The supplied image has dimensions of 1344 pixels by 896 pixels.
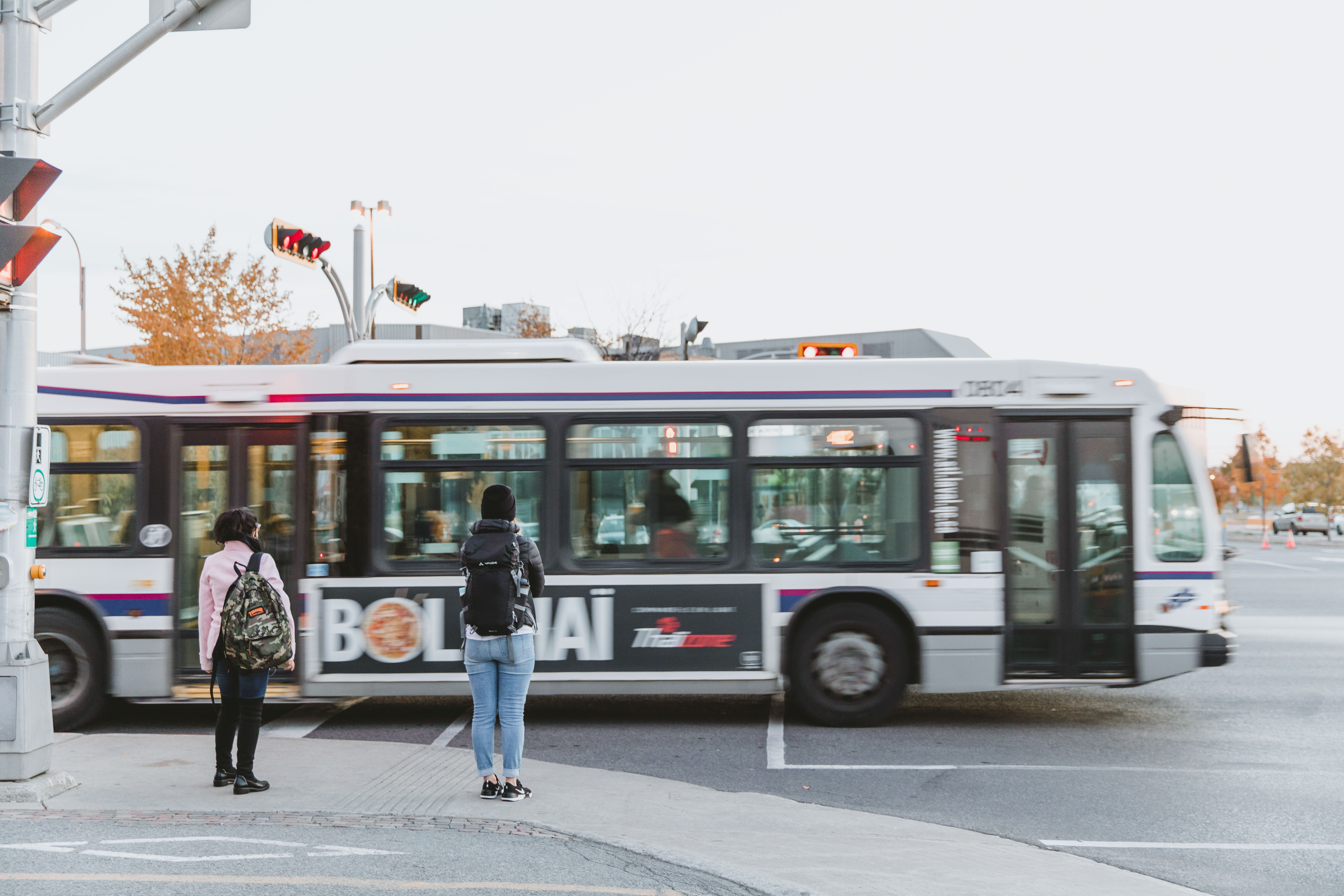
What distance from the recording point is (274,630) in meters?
6.41

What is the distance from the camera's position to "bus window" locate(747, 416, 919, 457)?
884 cm

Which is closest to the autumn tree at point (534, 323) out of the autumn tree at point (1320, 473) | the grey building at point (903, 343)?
the grey building at point (903, 343)

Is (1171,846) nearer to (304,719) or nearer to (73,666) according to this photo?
(304,719)

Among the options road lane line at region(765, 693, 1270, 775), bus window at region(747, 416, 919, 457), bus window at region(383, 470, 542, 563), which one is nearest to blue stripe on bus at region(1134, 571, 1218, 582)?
road lane line at region(765, 693, 1270, 775)

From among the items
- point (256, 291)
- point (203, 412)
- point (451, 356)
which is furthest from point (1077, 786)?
point (256, 291)

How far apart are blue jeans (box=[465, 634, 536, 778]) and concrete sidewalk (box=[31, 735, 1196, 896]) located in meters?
0.28

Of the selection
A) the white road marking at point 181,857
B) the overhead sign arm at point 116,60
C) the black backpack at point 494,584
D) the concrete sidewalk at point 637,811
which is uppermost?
the overhead sign arm at point 116,60

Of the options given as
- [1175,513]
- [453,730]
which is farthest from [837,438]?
[453,730]

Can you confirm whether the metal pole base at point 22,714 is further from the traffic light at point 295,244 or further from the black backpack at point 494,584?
the traffic light at point 295,244

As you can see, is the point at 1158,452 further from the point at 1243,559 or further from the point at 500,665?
the point at 1243,559

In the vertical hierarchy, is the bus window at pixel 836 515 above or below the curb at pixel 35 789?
above

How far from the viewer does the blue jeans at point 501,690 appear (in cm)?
623

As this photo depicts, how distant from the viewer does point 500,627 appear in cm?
611

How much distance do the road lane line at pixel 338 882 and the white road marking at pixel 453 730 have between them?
10.1 feet
